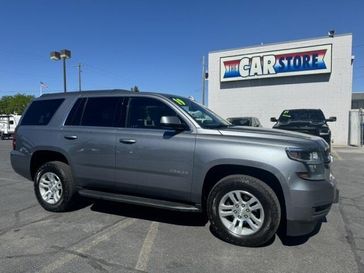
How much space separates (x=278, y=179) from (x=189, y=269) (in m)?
1.44

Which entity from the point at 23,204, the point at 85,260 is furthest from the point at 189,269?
the point at 23,204

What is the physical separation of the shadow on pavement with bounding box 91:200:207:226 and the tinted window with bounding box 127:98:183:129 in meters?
1.46

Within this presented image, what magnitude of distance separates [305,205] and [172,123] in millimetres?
1900

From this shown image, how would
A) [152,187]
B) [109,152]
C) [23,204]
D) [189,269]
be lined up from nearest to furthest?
1. [189,269]
2. [152,187]
3. [109,152]
4. [23,204]

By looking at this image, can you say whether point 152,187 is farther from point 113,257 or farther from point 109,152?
point 113,257

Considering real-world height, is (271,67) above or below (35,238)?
above

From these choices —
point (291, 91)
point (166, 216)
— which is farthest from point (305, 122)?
point (291, 91)

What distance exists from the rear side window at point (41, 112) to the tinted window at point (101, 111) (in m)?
0.68

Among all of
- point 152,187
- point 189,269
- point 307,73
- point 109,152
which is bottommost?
point 189,269

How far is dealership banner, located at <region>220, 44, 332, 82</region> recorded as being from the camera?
22.8m

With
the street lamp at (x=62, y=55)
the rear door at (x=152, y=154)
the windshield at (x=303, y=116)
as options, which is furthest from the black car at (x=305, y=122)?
the street lamp at (x=62, y=55)

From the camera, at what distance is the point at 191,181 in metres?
4.79

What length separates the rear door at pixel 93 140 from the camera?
545 cm

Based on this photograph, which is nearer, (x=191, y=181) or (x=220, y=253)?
(x=220, y=253)
